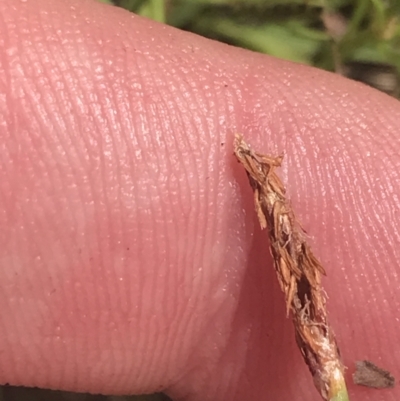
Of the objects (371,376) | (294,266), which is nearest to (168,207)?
(294,266)

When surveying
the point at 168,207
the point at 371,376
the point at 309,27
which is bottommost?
the point at 371,376

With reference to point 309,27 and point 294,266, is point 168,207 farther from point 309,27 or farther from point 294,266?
point 309,27

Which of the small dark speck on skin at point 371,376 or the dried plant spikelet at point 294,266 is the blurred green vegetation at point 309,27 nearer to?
the dried plant spikelet at point 294,266

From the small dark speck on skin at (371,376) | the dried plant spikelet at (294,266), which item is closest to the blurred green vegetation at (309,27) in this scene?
the dried plant spikelet at (294,266)

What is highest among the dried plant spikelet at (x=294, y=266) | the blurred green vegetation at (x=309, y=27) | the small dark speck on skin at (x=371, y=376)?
the blurred green vegetation at (x=309, y=27)

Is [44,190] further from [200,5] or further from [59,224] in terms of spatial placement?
[200,5]

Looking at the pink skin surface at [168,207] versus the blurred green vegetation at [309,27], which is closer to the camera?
the pink skin surface at [168,207]

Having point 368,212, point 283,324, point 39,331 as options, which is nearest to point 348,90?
point 368,212
